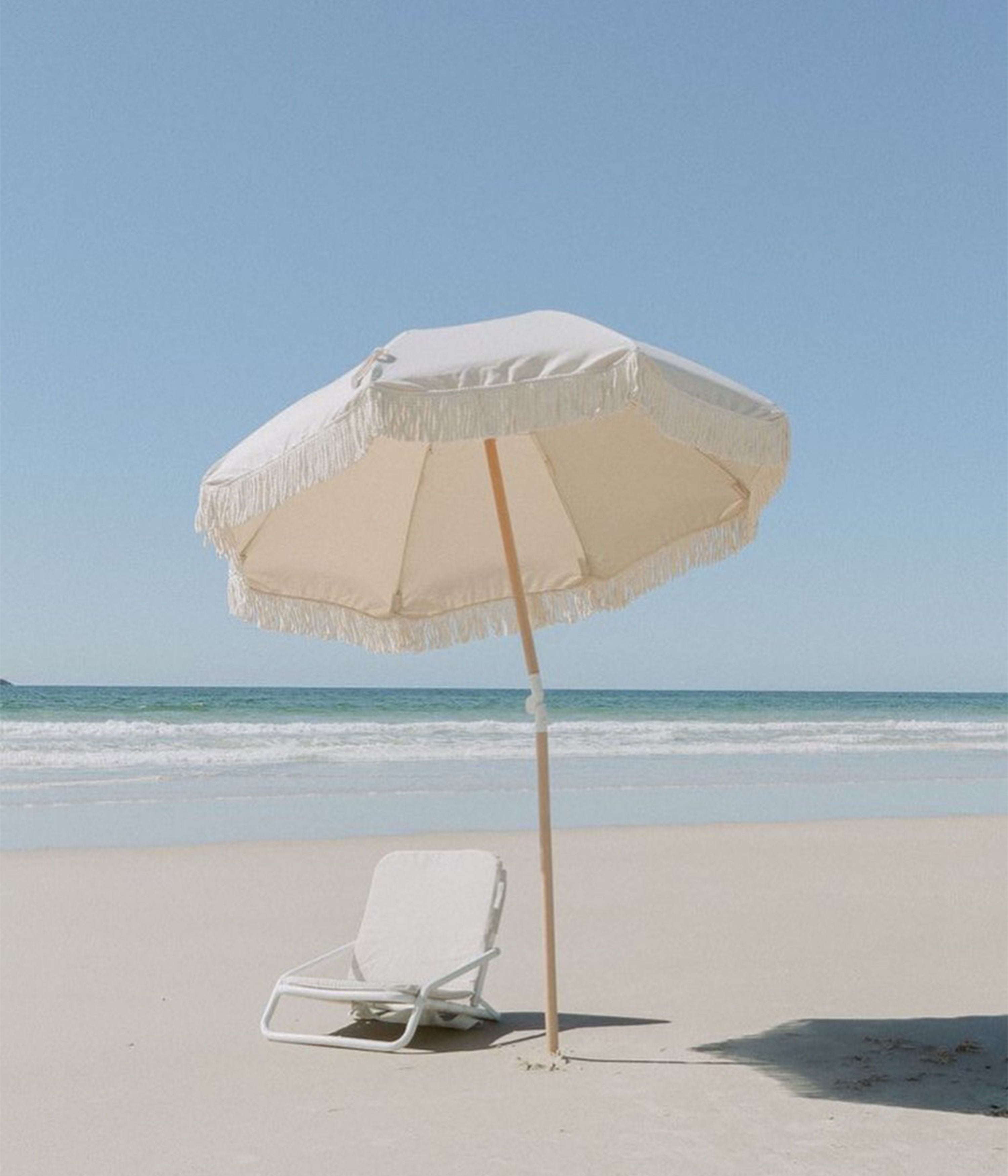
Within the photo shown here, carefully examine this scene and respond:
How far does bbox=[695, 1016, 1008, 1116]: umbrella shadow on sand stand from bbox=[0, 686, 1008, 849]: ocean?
679cm

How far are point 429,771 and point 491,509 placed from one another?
1301 cm

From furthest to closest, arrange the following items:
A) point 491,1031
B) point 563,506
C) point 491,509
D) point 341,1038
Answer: point 491,509
point 563,506
point 491,1031
point 341,1038

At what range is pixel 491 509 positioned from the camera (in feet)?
18.8

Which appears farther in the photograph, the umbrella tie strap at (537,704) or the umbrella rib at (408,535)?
the umbrella rib at (408,535)

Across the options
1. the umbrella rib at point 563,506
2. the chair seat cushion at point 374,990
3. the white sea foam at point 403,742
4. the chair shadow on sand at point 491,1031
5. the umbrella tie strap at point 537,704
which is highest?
the umbrella rib at point 563,506

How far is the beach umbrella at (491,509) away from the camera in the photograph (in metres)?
4.06

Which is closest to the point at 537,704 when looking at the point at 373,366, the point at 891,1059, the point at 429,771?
the point at 373,366

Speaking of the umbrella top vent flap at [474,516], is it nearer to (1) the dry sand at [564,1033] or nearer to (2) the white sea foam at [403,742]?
(1) the dry sand at [564,1033]

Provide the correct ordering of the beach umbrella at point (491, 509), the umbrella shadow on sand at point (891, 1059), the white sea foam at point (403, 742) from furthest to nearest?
the white sea foam at point (403, 742), the umbrella shadow on sand at point (891, 1059), the beach umbrella at point (491, 509)

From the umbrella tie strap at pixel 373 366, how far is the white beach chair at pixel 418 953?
86.6 inches

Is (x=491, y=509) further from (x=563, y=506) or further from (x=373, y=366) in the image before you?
(x=373, y=366)

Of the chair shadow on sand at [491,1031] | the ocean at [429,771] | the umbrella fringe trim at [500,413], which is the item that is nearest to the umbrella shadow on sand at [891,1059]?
the chair shadow on sand at [491,1031]

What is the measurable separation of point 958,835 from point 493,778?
24.0 ft

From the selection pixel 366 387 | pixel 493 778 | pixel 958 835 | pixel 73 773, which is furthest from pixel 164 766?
pixel 366 387
